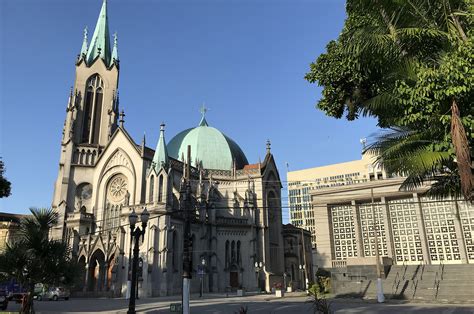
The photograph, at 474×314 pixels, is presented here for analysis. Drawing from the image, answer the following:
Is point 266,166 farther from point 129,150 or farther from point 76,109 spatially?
point 76,109

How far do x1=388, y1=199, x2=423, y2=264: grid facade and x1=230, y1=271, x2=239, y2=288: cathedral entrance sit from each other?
19953mm

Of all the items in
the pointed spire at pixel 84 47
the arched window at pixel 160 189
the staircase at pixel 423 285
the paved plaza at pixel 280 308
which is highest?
the pointed spire at pixel 84 47

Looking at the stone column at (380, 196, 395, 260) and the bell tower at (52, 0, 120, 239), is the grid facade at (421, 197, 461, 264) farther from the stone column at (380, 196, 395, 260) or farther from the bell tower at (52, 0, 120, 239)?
the bell tower at (52, 0, 120, 239)

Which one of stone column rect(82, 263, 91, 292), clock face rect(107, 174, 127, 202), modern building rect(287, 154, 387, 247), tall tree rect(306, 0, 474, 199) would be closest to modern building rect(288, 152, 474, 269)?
clock face rect(107, 174, 127, 202)

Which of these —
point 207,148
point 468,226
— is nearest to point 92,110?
point 207,148

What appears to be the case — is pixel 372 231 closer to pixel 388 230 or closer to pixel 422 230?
pixel 388 230

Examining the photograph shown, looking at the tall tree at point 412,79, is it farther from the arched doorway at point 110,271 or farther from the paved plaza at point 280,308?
the arched doorway at point 110,271

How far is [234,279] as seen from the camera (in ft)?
166

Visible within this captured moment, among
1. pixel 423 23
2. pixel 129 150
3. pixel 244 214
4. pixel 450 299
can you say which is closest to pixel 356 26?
pixel 423 23

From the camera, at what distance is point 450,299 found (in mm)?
27391

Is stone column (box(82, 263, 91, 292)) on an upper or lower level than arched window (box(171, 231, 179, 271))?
lower

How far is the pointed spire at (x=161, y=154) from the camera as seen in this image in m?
44.0

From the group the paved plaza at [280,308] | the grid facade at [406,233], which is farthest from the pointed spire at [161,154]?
the grid facade at [406,233]

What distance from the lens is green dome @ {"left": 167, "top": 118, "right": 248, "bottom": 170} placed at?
61906 millimetres
